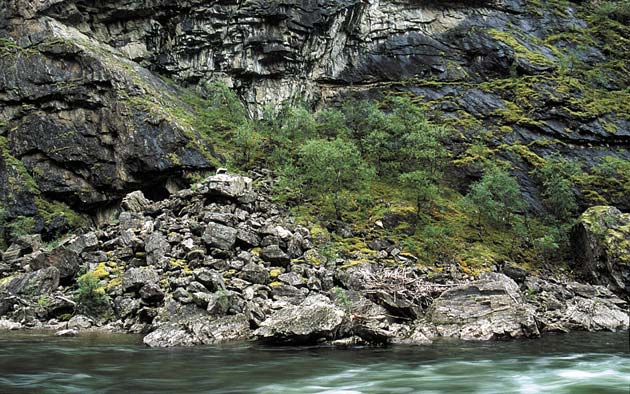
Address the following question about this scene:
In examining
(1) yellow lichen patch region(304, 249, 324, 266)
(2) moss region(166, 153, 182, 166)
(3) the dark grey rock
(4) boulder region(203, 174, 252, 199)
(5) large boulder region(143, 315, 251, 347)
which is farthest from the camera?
(2) moss region(166, 153, 182, 166)

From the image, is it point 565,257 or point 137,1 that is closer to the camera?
point 565,257

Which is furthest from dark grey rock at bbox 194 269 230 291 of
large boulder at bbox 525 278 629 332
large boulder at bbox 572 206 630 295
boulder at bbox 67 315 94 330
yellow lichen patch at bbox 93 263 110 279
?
large boulder at bbox 572 206 630 295

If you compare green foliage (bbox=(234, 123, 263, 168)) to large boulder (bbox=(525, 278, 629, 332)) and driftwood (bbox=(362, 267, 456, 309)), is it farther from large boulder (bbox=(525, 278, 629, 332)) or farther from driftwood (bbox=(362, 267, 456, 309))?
large boulder (bbox=(525, 278, 629, 332))

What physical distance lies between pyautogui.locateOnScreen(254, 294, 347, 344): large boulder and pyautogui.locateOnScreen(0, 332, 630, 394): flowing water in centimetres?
69

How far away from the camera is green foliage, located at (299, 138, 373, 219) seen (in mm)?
32562

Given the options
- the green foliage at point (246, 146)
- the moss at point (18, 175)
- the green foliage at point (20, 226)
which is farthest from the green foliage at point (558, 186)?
the moss at point (18, 175)

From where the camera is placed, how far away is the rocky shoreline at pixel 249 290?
16234 mm

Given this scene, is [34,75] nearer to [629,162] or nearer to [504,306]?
[504,306]

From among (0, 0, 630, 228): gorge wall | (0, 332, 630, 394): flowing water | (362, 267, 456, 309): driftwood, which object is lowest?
(0, 332, 630, 394): flowing water

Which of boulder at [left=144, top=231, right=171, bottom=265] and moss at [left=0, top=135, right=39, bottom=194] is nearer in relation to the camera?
boulder at [left=144, top=231, right=171, bottom=265]

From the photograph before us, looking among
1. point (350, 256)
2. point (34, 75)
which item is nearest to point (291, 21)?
point (34, 75)

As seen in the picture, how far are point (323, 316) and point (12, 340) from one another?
10.5 meters

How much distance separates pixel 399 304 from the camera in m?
18.9

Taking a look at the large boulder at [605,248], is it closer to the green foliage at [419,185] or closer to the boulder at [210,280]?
the green foliage at [419,185]
